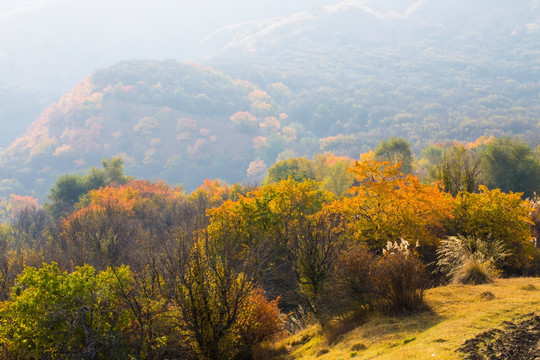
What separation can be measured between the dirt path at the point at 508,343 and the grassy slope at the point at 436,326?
27cm

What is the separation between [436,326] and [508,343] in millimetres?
2115

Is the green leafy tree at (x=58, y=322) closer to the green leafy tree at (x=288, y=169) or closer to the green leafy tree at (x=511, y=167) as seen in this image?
the green leafy tree at (x=511, y=167)

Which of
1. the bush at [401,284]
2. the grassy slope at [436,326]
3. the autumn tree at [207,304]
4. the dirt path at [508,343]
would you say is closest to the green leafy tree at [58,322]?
the autumn tree at [207,304]

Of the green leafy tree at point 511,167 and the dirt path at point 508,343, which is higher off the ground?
the dirt path at point 508,343

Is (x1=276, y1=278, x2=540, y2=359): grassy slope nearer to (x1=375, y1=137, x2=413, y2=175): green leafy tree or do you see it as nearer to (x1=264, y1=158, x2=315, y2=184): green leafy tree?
(x1=375, y1=137, x2=413, y2=175): green leafy tree

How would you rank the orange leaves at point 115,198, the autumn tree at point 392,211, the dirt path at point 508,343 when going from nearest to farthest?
the dirt path at point 508,343
the autumn tree at point 392,211
the orange leaves at point 115,198

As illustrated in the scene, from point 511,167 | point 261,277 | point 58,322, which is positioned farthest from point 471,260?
point 511,167

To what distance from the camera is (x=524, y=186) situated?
48562 millimetres

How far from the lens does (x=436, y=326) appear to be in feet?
36.8

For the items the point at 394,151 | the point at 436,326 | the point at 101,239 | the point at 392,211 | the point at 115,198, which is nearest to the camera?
the point at 436,326

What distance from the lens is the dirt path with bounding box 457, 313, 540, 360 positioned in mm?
8789

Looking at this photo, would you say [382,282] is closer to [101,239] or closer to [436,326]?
[436,326]

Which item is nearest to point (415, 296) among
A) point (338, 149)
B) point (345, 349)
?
point (345, 349)

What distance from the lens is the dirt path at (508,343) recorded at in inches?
346
